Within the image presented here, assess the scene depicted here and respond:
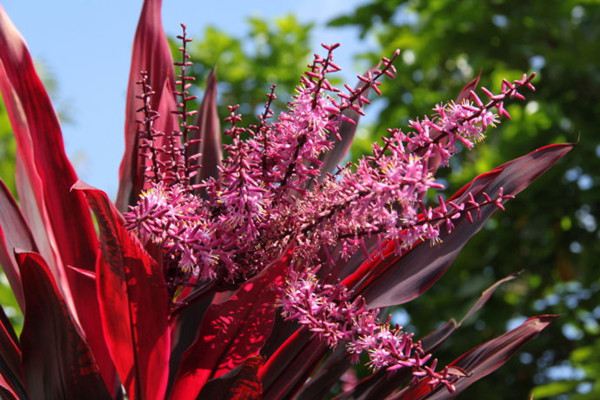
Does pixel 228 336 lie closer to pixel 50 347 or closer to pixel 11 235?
pixel 50 347

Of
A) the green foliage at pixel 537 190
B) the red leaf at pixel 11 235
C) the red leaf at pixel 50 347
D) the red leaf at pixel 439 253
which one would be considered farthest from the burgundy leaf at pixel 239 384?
the green foliage at pixel 537 190

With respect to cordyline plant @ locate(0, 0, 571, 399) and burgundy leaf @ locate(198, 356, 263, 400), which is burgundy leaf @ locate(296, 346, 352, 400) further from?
burgundy leaf @ locate(198, 356, 263, 400)

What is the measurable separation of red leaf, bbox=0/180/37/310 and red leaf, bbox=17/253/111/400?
0.71 ft

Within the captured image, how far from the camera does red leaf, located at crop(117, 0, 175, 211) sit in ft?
4.66

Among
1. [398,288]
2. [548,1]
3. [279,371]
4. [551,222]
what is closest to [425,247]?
[398,288]

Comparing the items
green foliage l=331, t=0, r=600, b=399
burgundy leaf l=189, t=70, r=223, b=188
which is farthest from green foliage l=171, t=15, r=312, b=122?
burgundy leaf l=189, t=70, r=223, b=188

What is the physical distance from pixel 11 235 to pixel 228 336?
1.35 feet

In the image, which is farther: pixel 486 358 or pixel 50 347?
pixel 486 358

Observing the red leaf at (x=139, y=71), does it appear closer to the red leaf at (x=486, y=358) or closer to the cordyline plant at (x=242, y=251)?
the cordyline plant at (x=242, y=251)

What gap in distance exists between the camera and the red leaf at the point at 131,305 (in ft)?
3.20

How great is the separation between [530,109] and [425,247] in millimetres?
3969

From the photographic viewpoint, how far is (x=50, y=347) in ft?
3.47

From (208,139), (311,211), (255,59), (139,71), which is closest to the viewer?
(311,211)

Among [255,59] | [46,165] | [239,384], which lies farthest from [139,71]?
[255,59]
